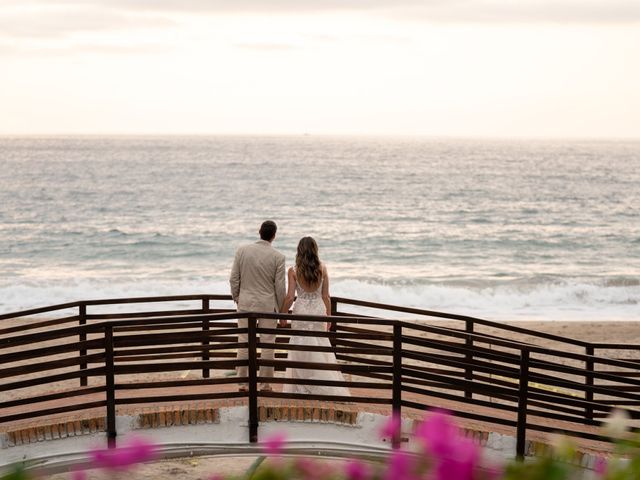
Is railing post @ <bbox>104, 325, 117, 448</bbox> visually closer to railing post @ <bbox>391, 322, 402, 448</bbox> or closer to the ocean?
railing post @ <bbox>391, 322, 402, 448</bbox>

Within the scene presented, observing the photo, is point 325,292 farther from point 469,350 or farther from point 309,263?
point 469,350

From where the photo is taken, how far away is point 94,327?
7.05 m

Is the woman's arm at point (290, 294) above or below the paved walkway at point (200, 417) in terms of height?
above

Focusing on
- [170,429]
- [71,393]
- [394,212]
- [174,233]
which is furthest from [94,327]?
[394,212]

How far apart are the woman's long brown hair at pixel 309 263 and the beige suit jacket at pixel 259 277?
0.61 feet

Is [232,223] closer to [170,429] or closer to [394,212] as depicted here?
[394,212]

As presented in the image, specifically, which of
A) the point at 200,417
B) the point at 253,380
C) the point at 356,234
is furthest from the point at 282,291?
the point at 356,234

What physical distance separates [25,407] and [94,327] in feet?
10.2

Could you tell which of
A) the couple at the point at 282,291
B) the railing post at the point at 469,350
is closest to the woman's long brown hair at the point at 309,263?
the couple at the point at 282,291

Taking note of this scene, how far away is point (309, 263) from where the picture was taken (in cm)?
814

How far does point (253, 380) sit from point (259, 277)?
126 cm

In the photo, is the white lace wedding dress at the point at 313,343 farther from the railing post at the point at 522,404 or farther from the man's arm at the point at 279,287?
the railing post at the point at 522,404

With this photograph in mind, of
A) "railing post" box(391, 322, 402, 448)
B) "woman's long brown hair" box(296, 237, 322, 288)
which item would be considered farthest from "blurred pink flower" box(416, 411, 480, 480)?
"woman's long brown hair" box(296, 237, 322, 288)

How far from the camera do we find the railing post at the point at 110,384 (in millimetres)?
7027
